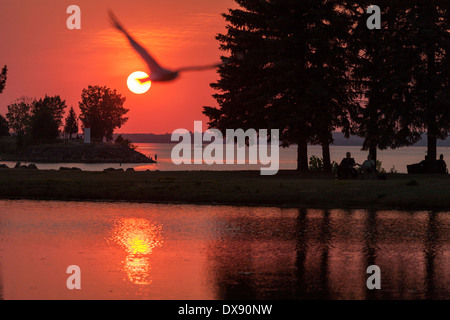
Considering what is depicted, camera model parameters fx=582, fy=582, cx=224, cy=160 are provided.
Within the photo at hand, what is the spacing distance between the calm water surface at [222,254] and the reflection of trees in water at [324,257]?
0.06 feet

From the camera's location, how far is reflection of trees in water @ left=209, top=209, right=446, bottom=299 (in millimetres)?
7750

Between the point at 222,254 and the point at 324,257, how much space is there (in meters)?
1.83

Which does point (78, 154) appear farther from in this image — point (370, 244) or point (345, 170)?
point (370, 244)

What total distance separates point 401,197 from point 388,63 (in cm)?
1816

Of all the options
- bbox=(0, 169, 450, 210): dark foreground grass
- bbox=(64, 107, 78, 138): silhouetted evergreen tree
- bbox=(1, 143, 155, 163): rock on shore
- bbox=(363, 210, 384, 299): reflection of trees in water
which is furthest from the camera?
bbox=(64, 107, 78, 138): silhouetted evergreen tree

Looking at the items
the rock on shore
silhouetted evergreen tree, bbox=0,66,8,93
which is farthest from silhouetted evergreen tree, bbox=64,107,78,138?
silhouetted evergreen tree, bbox=0,66,8,93

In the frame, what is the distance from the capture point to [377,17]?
3812 cm

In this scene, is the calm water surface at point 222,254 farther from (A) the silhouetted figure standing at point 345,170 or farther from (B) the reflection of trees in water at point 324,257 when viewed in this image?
(A) the silhouetted figure standing at point 345,170

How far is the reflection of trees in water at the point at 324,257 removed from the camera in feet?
25.4

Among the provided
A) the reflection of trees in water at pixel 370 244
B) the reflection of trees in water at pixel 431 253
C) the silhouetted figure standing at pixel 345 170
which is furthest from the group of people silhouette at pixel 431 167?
the reflection of trees in water at pixel 370 244

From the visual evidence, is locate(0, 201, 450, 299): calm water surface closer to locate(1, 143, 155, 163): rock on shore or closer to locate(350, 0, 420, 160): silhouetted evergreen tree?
locate(350, 0, 420, 160): silhouetted evergreen tree

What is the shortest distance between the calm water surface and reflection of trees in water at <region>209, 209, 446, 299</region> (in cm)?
2

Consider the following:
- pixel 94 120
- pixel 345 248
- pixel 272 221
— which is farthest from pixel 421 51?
pixel 94 120

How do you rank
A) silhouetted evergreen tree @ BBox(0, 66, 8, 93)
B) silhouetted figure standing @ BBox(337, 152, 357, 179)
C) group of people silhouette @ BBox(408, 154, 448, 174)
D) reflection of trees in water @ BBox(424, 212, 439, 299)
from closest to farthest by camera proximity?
1. reflection of trees in water @ BBox(424, 212, 439, 299)
2. silhouetted figure standing @ BBox(337, 152, 357, 179)
3. group of people silhouette @ BBox(408, 154, 448, 174)
4. silhouetted evergreen tree @ BBox(0, 66, 8, 93)
